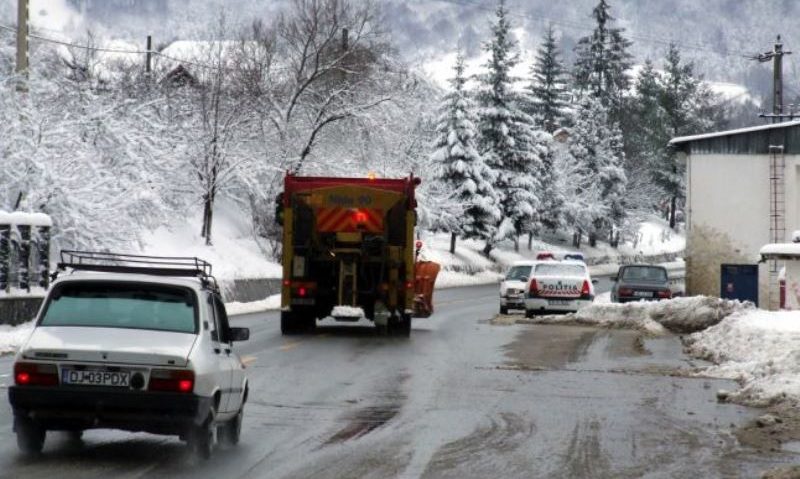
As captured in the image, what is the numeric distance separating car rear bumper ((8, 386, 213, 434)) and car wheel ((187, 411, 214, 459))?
A: 271mm

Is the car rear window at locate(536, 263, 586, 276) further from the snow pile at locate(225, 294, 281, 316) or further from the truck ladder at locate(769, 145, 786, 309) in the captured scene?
the truck ladder at locate(769, 145, 786, 309)

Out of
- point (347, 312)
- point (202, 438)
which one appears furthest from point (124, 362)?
point (347, 312)

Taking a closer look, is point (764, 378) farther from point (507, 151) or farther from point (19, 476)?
point (507, 151)

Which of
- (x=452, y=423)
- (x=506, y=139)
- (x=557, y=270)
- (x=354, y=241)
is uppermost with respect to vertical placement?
(x=506, y=139)

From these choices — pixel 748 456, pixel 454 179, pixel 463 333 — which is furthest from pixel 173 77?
pixel 748 456

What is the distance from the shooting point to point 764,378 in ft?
51.2

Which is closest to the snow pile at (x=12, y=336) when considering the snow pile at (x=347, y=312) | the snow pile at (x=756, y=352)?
the snow pile at (x=347, y=312)

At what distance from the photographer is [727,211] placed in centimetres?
4503

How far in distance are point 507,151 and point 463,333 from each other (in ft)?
169

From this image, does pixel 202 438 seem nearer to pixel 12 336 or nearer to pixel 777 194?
pixel 12 336

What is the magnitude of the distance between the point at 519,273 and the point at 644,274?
357 centimetres

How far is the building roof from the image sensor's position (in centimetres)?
4406

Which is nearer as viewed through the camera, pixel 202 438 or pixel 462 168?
pixel 202 438

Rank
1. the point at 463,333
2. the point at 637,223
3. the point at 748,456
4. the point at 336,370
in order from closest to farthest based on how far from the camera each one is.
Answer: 1. the point at 748,456
2. the point at 336,370
3. the point at 463,333
4. the point at 637,223
